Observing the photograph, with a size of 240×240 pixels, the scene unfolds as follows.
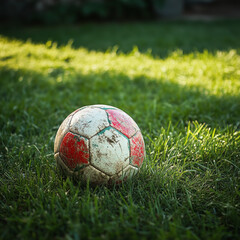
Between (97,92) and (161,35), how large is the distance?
440cm

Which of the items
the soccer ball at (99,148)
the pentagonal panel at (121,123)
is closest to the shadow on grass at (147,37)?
the pentagonal panel at (121,123)

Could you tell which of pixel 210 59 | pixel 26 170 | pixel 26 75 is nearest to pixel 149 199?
pixel 26 170

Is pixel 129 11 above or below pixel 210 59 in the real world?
above

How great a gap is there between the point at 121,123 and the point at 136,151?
235 mm

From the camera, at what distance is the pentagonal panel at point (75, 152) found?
1706mm

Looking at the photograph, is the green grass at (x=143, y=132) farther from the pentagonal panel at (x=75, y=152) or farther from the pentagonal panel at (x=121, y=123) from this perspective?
the pentagonal panel at (x=121, y=123)

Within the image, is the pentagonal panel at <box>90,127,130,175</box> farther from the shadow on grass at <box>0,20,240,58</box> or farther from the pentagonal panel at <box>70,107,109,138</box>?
the shadow on grass at <box>0,20,240,58</box>

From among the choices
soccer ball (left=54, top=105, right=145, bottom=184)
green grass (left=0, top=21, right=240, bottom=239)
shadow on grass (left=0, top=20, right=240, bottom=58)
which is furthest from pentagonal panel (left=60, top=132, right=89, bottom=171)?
shadow on grass (left=0, top=20, right=240, bottom=58)

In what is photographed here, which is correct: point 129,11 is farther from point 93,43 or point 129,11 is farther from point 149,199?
point 149,199

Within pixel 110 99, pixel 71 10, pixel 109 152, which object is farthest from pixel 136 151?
pixel 71 10

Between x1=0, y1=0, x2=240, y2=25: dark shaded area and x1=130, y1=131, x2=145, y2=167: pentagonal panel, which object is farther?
x1=0, y1=0, x2=240, y2=25: dark shaded area

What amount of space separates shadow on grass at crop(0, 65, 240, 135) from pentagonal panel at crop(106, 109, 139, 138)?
777 millimetres

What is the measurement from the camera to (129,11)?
33.6 feet

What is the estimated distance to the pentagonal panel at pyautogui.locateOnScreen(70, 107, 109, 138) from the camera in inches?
68.7
